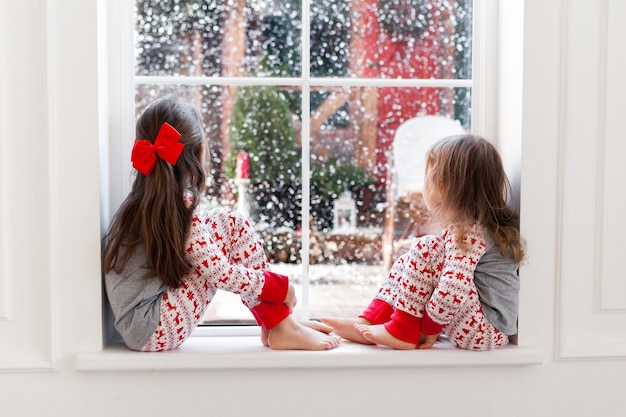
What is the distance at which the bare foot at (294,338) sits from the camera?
1807 millimetres

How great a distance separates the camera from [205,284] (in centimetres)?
179

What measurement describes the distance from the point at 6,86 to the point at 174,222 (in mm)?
524

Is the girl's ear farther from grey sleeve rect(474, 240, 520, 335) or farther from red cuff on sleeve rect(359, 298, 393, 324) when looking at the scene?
grey sleeve rect(474, 240, 520, 335)

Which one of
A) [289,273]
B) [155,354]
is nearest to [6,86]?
[155,354]

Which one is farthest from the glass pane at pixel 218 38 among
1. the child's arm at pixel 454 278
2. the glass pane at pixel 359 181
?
the child's arm at pixel 454 278

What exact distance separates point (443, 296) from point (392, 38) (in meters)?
0.75

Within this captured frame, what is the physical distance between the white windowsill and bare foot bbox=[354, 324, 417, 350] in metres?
0.02

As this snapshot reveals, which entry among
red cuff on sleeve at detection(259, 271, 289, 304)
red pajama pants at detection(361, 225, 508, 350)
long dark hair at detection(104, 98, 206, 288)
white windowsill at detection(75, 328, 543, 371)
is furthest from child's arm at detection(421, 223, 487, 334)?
long dark hair at detection(104, 98, 206, 288)

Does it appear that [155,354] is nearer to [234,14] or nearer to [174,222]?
[174,222]

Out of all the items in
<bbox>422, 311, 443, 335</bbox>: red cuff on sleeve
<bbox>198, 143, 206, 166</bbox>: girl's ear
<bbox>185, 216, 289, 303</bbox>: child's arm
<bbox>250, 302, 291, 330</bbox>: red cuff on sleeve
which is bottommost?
<bbox>422, 311, 443, 335</bbox>: red cuff on sleeve

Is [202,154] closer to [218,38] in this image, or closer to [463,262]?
[218,38]

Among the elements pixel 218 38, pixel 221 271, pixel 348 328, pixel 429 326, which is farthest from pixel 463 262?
pixel 218 38

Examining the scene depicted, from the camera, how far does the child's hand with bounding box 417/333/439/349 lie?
1837 millimetres

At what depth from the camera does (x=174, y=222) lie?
5.65ft
